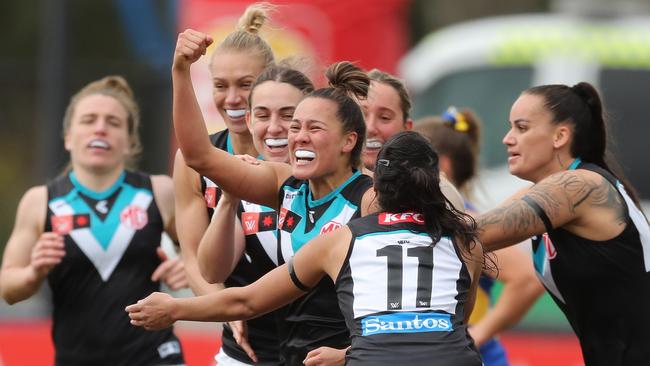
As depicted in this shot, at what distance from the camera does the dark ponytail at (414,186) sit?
4.73 m

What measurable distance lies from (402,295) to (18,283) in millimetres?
2442

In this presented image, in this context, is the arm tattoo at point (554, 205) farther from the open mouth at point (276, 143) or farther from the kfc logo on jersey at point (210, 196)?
the kfc logo on jersey at point (210, 196)

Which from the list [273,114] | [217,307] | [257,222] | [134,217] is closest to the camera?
[217,307]

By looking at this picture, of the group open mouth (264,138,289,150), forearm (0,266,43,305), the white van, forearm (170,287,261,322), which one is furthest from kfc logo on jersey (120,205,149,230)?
the white van

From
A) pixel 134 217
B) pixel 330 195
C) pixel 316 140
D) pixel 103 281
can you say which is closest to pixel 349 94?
pixel 316 140

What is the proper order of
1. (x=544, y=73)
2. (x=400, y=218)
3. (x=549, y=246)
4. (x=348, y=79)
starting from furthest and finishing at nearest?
(x=544, y=73)
(x=549, y=246)
(x=348, y=79)
(x=400, y=218)

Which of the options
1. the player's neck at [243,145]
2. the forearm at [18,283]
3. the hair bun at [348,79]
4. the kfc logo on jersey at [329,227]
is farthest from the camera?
the forearm at [18,283]

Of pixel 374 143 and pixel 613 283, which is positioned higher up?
pixel 374 143

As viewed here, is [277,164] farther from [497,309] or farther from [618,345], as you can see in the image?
[497,309]

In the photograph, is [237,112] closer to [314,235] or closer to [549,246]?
[314,235]

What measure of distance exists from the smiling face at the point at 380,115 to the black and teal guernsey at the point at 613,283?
3.02 ft

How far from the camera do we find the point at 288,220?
5125mm

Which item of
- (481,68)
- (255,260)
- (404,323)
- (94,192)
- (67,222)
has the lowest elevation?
(404,323)

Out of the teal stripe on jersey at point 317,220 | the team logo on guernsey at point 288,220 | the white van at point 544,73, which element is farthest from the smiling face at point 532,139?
the white van at point 544,73
